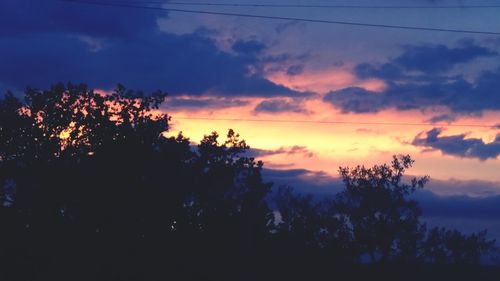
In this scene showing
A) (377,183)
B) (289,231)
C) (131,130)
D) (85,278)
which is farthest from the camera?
(377,183)

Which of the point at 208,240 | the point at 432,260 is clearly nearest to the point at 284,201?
the point at 432,260

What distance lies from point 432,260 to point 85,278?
30.8 metres

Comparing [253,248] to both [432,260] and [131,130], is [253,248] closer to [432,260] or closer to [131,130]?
[131,130]

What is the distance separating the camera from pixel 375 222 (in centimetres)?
4791

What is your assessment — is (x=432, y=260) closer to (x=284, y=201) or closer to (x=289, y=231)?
(x=284, y=201)

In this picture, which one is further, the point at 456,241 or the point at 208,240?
the point at 456,241

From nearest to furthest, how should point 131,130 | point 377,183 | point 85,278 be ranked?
1. point 85,278
2. point 131,130
3. point 377,183

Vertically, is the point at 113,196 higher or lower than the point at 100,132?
lower

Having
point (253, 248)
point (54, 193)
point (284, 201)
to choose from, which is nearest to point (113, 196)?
point (54, 193)

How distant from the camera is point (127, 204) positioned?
88.0 ft

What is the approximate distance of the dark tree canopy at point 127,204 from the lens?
26.5 metres

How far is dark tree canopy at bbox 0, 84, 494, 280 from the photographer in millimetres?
26484

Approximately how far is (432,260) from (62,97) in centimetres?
3212

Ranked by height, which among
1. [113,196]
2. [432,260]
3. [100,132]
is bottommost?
[432,260]
